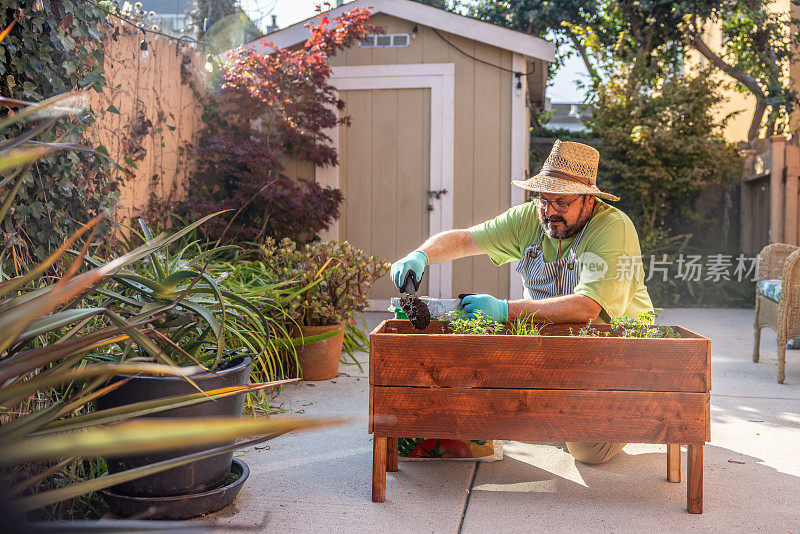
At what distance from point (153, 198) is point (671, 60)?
335 inches

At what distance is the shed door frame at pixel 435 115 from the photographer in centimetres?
671

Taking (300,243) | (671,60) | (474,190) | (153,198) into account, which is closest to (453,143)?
(474,190)

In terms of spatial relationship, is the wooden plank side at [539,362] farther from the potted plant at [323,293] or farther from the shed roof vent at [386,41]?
the shed roof vent at [386,41]

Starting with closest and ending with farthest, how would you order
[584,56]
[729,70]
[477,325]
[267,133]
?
[477,325]
[267,133]
[729,70]
[584,56]

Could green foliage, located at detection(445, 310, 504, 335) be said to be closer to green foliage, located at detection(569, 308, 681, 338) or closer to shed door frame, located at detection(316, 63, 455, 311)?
green foliage, located at detection(569, 308, 681, 338)

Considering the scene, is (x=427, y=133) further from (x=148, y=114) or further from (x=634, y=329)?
(x=634, y=329)

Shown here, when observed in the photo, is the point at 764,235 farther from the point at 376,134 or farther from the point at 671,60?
the point at 376,134

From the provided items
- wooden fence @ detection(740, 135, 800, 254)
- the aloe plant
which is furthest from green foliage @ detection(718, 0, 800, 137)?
the aloe plant

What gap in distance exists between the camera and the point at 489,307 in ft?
8.57

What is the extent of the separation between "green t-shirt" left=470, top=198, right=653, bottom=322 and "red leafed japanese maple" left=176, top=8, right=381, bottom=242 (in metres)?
2.72

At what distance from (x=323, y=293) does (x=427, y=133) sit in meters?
3.26

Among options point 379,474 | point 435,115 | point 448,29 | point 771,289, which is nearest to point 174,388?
point 379,474

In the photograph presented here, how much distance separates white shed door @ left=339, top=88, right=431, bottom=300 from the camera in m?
6.79

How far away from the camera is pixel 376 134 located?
683 cm
